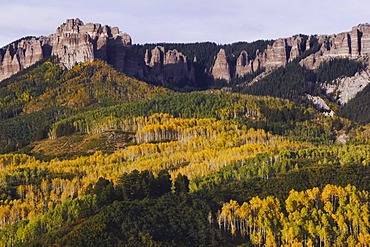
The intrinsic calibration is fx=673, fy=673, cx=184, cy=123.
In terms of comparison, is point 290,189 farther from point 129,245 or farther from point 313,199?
point 129,245

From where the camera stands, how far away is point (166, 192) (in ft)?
490

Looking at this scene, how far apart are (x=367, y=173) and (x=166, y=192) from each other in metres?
46.1

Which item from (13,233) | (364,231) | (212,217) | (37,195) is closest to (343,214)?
(364,231)

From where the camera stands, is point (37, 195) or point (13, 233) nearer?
point (13, 233)

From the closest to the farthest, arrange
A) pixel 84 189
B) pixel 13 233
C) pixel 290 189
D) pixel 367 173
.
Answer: pixel 13 233 → pixel 290 189 → pixel 367 173 → pixel 84 189

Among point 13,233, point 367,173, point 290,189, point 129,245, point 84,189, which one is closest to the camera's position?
point 129,245

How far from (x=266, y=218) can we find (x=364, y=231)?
1766 centimetres

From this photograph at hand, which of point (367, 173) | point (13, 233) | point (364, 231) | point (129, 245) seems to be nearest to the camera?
point (129, 245)

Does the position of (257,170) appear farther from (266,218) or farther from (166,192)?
(266,218)

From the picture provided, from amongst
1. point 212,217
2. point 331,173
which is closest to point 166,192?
point 212,217

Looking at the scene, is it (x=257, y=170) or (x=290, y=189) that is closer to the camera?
(x=290, y=189)

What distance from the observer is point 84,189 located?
169m

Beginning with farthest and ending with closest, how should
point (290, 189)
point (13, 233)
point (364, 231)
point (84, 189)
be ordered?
point (84, 189) < point (290, 189) < point (13, 233) < point (364, 231)

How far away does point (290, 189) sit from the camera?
144 metres
